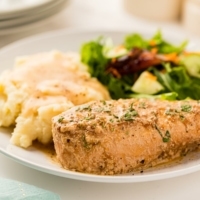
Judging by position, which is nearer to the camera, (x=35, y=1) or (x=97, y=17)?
(x=35, y=1)

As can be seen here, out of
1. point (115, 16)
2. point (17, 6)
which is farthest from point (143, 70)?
point (115, 16)

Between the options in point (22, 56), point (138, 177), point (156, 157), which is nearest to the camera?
point (138, 177)

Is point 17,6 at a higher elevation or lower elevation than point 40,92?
higher

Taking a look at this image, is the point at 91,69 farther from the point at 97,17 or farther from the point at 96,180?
the point at 97,17

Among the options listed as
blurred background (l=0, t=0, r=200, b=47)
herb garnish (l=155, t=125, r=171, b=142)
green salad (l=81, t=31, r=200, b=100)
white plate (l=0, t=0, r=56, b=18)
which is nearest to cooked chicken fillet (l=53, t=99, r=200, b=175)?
herb garnish (l=155, t=125, r=171, b=142)

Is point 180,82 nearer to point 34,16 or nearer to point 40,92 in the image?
point 40,92

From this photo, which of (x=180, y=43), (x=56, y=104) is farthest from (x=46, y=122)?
(x=180, y=43)
